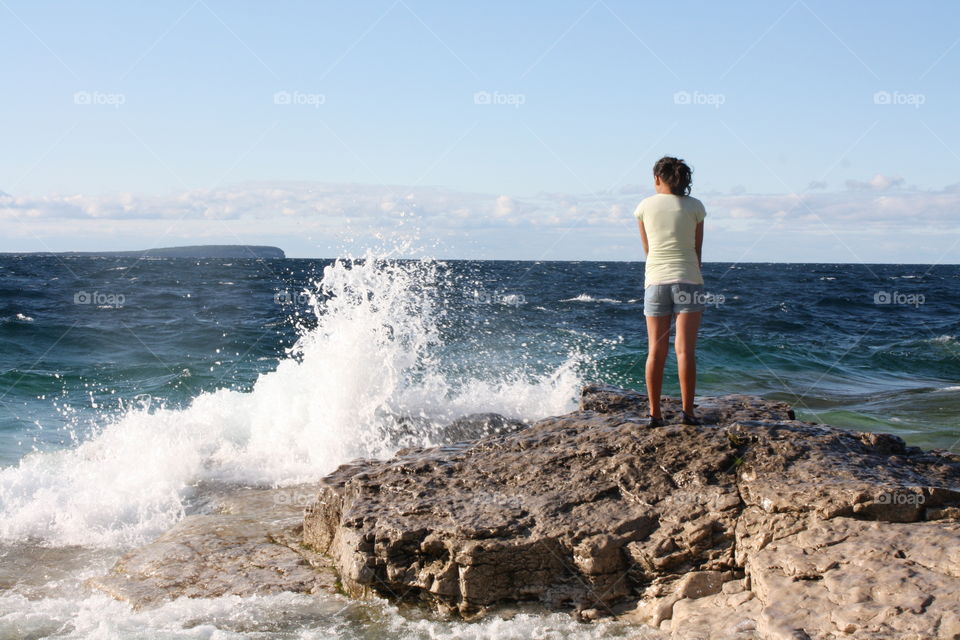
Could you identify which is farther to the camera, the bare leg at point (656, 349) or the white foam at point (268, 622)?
the bare leg at point (656, 349)

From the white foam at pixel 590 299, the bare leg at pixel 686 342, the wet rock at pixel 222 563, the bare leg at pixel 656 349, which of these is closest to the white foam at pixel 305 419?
the wet rock at pixel 222 563

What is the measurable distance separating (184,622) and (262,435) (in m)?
4.12

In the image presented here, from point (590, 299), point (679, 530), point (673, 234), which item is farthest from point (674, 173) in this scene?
point (590, 299)

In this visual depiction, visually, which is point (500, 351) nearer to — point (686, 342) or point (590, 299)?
point (686, 342)

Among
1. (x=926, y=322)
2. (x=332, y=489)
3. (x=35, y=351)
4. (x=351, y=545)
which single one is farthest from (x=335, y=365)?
(x=926, y=322)

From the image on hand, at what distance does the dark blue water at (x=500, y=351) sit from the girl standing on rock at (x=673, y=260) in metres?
5.06

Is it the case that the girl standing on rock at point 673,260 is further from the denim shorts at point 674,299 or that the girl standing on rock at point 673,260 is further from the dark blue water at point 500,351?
the dark blue water at point 500,351

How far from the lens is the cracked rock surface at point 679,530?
3711 mm

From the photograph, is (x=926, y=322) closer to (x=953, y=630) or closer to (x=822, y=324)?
(x=822, y=324)

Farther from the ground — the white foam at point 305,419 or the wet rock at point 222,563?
the white foam at point 305,419

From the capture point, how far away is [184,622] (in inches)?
171

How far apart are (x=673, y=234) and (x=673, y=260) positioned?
0.16 m

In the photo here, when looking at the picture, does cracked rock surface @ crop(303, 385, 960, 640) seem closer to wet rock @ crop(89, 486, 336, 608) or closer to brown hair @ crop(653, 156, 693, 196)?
wet rock @ crop(89, 486, 336, 608)

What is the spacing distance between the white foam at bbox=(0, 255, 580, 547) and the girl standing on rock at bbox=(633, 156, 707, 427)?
11.2ft
